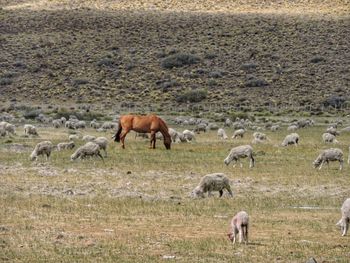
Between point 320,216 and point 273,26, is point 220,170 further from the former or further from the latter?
point 273,26

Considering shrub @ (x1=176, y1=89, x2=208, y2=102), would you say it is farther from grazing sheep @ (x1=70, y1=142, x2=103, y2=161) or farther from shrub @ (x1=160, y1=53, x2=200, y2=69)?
grazing sheep @ (x1=70, y1=142, x2=103, y2=161)

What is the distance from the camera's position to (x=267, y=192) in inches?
899

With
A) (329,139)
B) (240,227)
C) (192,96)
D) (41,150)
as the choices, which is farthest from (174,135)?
(192,96)

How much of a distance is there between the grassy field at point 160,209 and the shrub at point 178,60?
1913 inches

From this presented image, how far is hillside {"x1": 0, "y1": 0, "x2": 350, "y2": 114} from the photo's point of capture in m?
74.8

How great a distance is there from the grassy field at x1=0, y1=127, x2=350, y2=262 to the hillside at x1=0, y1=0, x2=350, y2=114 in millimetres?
41069

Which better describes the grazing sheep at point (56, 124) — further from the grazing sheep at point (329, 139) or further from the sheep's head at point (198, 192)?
the sheep's head at point (198, 192)

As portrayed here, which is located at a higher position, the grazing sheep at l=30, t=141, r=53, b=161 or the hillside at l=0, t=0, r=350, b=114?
the hillside at l=0, t=0, r=350, b=114

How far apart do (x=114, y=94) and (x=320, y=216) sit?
189 feet

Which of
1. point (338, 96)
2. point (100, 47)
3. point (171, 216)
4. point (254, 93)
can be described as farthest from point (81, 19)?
point (171, 216)

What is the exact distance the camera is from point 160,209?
19.4 metres

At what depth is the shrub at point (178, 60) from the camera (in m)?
81.4

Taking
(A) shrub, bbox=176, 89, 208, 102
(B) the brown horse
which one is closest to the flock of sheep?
(B) the brown horse

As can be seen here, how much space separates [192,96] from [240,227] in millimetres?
57837
